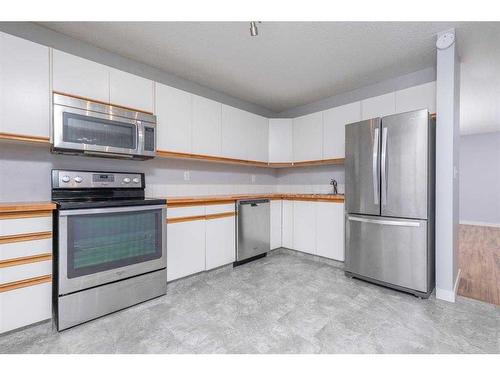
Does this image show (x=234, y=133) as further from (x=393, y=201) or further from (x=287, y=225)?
(x=393, y=201)

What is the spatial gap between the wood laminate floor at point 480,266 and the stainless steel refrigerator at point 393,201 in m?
0.47

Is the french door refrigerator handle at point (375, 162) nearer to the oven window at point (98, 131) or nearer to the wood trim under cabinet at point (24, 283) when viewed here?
the oven window at point (98, 131)

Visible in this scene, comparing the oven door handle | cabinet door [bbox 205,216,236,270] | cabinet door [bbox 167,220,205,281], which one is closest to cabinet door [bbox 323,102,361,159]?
cabinet door [bbox 205,216,236,270]

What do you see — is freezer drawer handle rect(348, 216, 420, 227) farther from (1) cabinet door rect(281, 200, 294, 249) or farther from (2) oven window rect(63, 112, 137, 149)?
(2) oven window rect(63, 112, 137, 149)

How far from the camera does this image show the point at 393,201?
2340mm

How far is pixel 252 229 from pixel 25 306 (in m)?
2.19

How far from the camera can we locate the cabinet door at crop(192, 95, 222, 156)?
2.89 meters

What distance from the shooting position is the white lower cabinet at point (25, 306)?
1.56 metres

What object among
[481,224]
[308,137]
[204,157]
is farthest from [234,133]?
[481,224]
